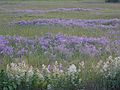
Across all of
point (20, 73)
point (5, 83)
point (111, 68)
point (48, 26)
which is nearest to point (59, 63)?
point (111, 68)

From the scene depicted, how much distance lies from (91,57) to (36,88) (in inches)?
140

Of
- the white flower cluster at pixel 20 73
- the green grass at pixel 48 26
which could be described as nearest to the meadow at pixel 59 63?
the white flower cluster at pixel 20 73

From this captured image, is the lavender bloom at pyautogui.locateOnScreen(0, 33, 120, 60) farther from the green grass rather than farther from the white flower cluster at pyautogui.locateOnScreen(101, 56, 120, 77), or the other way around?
the white flower cluster at pyautogui.locateOnScreen(101, 56, 120, 77)

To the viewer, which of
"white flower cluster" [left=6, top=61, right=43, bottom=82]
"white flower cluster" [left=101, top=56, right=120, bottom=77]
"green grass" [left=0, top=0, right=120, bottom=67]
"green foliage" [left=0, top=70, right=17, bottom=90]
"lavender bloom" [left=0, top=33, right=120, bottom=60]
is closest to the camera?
"green foliage" [left=0, top=70, right=17, bottom=90]

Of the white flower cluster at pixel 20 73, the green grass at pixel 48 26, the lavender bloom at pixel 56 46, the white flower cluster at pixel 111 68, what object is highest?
the white flower cluster at pixel 20 73

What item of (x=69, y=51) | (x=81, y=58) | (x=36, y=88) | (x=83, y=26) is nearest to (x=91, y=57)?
(x=81, y=58)

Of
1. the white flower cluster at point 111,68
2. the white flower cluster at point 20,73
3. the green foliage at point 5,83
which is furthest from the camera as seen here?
the white flower cluster at point 111,68

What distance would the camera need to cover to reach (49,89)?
9.10 meters

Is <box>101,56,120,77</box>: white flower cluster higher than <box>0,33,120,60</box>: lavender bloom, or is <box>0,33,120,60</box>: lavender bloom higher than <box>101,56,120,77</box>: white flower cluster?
<box>101,56,120,77</box>: white flower cluster

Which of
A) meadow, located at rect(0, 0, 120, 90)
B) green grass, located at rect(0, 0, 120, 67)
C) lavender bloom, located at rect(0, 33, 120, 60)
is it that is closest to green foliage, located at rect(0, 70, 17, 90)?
meadow, located at rect(0, 0, 120, 90)

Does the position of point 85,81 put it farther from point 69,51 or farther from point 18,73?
point 69,51

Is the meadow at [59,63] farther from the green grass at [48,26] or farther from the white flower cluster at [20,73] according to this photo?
the green grass at [48,26]

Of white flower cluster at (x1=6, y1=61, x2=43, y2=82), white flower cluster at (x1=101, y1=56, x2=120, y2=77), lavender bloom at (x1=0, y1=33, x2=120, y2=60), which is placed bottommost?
lavender bloom at (x1=0, y1=33, x2=120, y2=60)

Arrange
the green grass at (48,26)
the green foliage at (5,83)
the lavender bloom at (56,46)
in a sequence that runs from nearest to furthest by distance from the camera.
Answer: the green foliage at (5,83) → the lavender bloom at (56,46) → the green grass at (48,26)
